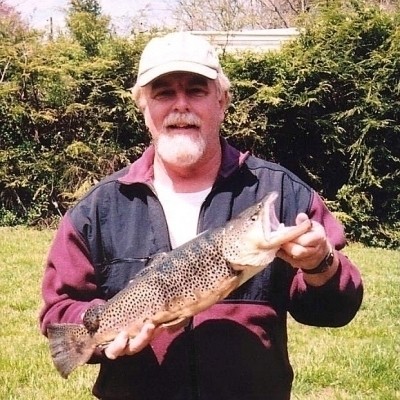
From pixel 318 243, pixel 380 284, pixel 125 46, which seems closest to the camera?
pixel 318 243

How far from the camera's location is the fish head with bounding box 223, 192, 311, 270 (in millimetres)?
2410

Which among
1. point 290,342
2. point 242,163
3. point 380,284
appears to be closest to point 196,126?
point 242,163

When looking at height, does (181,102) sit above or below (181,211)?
above

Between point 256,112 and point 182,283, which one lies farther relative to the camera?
point 256,112

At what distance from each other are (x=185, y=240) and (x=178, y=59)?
0.72m

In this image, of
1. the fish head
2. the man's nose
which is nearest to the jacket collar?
the man's nose

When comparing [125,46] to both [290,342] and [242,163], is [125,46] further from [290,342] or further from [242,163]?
[242,163]

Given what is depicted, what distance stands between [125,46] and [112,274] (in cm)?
1007

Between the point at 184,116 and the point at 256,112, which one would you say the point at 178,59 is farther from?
the point at 256,112

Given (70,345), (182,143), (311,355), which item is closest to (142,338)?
(70,345)

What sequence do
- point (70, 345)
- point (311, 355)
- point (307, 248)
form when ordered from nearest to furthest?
1. point (307, 248)
2. point (70, 345)
3. point (311, 355)

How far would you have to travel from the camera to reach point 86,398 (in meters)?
4.79

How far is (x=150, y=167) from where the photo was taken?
304 cm

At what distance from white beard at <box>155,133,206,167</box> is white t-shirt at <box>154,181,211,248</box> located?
5.4 inches
